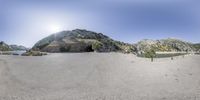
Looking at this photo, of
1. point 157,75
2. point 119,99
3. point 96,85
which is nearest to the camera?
point 119,99

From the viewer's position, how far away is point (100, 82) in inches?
509

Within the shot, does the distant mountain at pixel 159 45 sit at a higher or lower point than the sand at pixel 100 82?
higher

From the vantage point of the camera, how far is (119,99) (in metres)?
9.92

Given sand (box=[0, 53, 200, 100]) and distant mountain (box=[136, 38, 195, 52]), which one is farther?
distant mountain (box=[136, 38, 195, 52])

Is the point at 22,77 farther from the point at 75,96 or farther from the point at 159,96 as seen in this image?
the point at 159,96

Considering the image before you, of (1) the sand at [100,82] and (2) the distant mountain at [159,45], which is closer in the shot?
(1) the sand at [100,82]

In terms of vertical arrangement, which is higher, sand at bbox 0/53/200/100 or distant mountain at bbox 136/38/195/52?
distant mountain at bbox 136/38/195/52

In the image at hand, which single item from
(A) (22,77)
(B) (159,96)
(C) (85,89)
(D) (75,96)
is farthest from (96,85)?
(A) (22,77)

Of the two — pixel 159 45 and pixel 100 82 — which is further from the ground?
pixel 159 45

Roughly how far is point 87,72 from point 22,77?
3.49 metres

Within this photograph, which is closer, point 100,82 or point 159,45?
point 100,82

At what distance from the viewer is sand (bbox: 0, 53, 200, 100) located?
34.7ft

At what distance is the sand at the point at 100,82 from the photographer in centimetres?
1056

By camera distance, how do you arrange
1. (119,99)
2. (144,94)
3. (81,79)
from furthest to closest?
1. (81,79)
2. (144,94)
3. (119,99)
